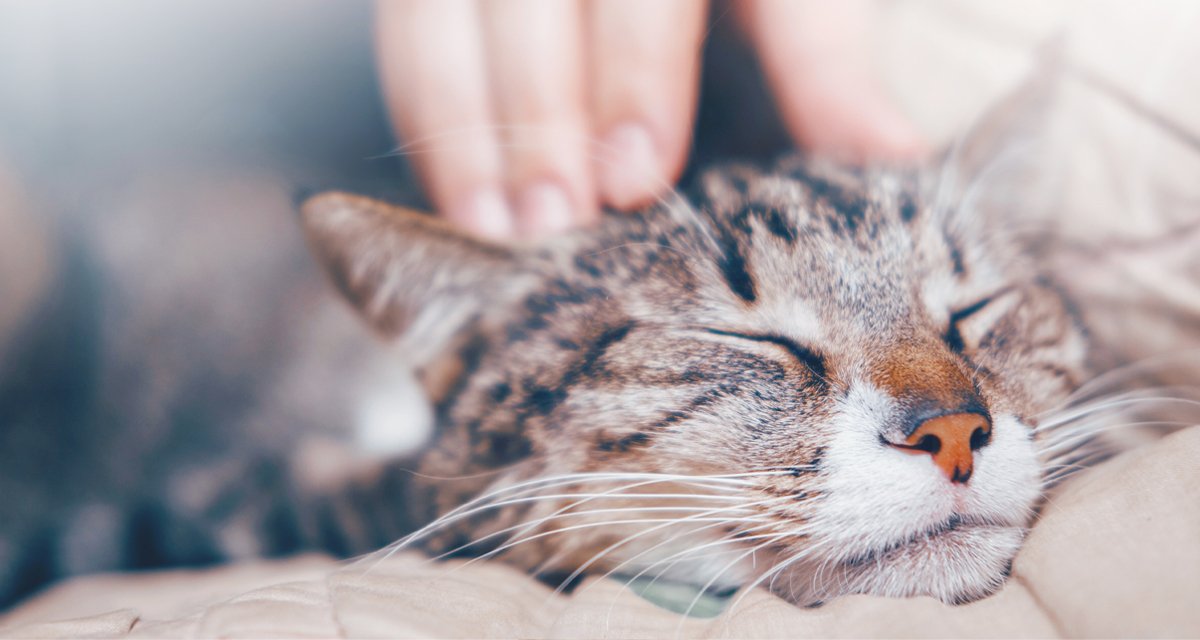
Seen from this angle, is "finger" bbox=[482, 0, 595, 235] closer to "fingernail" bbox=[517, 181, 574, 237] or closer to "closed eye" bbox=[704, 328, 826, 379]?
"fingernail" bbox=[517, 181, 574, 237]

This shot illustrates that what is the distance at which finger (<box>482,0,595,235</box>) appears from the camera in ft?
2.55

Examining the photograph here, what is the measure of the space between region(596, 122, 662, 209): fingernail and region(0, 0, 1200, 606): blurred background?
7 cm

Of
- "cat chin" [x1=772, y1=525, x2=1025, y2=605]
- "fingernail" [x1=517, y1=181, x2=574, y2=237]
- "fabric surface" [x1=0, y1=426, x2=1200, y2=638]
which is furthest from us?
"fingernail" [x1=517, y1=181, x2=574, y2=237]

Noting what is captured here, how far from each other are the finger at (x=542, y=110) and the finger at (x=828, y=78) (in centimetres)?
20

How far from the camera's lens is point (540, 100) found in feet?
2.59

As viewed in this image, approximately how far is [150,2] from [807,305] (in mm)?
669

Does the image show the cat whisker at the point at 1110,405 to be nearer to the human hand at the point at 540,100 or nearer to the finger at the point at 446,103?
the human hand at the point at 540,100

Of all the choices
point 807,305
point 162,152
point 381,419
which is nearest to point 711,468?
point 807,305

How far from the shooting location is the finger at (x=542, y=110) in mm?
777

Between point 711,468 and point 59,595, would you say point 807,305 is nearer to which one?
point 711,468

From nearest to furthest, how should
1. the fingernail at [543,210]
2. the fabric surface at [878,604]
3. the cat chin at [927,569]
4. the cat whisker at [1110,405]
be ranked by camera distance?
the fabric surface at [878,604] → the cat chin at [927,569] → the cat whisker at [1110,405] → the fingernail at [543,210]

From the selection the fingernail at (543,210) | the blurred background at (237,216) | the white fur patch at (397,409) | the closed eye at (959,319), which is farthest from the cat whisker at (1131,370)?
the white fur patch at (397,409)

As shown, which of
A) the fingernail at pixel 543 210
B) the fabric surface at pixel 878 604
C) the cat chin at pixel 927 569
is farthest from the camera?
the fingernail at pixel 543 210

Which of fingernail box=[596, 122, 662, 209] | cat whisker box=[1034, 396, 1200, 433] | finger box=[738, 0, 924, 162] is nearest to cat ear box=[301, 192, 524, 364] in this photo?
fingernail box=[596, 122, 662, 209]
